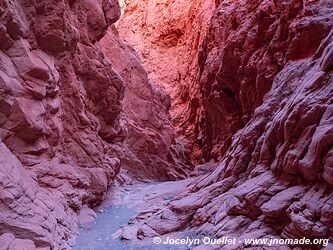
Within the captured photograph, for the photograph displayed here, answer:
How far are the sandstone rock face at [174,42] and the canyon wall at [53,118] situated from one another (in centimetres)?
1646

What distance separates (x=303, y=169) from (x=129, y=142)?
68.8 ft

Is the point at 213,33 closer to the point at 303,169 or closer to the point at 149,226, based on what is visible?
the point at 149,226

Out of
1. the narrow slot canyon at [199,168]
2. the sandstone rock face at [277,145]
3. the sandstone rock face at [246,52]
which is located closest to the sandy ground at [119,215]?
the narrow slot canyon at [199,168]

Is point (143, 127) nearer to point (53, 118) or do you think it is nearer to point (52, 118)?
point (53, 118)

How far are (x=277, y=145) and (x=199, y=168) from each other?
44.0ft

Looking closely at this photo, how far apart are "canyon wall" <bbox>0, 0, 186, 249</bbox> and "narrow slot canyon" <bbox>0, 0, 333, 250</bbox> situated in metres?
0.05

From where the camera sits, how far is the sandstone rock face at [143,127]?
92.9 feet

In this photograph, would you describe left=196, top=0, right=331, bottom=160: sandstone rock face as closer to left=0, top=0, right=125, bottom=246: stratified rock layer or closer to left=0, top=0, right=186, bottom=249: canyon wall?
left=0, top=0, right=186, bottom=249: canyon wall

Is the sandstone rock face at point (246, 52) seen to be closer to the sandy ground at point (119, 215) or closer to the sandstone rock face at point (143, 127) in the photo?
the sandstone rock face at point (143, 127)

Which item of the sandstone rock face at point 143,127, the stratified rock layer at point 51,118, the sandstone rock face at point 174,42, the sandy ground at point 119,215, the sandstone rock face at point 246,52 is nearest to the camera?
the stratified rock layer at point 51,118

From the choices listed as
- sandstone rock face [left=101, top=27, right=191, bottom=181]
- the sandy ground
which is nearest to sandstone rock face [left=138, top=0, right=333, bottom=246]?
the sandy ground

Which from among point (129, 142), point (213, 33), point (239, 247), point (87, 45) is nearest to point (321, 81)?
point (239, 247)

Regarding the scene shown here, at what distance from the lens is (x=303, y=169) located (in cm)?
866

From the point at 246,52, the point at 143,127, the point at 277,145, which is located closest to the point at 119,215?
the point at 277,145
